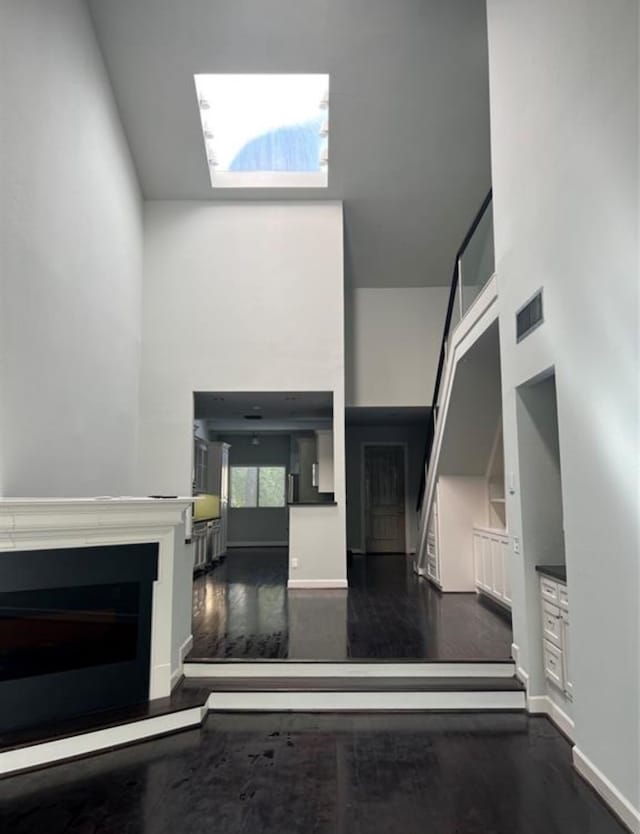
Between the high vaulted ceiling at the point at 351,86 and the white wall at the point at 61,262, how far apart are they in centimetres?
49

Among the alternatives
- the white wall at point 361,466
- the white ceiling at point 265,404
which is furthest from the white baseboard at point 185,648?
the white wall at point 361,466

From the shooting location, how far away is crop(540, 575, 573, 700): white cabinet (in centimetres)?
306

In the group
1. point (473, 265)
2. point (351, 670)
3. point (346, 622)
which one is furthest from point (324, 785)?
point (473, 265)

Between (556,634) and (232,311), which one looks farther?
(232,311)

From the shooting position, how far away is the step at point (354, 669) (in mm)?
3664

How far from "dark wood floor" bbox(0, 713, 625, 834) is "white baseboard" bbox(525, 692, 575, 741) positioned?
0.08m

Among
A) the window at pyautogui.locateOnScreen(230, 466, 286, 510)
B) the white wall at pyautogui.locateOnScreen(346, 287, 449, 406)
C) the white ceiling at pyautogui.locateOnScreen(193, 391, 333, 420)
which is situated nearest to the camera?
the white ceiling at pyautogui.locateOnScreen(193, 391, 333, 420)

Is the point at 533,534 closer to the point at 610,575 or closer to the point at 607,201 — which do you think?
the point at 610,575

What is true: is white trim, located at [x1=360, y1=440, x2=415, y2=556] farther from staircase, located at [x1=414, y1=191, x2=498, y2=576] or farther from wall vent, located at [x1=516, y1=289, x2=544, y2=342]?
wall vent, located at [x1=516, y1=289, x2=544, y2=342]

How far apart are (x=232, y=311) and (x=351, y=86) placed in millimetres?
2979

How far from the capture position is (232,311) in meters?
7.05

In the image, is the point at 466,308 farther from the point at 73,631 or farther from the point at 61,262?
the point at 73,631

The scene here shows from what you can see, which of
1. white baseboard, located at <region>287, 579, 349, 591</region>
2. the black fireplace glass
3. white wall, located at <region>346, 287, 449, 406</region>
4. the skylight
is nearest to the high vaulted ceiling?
the skylight

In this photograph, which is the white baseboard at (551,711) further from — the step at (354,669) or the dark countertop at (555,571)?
the dark countertop at (555,571)
